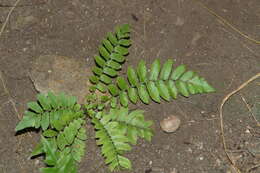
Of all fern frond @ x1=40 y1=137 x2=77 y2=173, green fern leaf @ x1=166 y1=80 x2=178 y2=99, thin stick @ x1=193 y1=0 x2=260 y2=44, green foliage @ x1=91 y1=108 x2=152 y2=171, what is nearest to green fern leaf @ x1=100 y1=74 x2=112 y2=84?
green foliage @ x1=91 y1=108 x2=152 y2=171

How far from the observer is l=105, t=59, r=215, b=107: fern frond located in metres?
3.05

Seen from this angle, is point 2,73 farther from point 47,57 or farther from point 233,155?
point 233,155

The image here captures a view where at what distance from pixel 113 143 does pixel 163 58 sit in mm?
961

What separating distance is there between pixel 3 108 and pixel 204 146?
1.74 metres

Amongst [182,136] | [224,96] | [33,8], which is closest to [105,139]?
[182,136]

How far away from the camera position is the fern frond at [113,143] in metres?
2.87

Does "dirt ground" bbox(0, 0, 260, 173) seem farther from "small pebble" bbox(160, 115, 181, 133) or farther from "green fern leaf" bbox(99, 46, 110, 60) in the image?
"green fern leaf" bbox(99, 46, 110, 60)

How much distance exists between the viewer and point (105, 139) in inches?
114

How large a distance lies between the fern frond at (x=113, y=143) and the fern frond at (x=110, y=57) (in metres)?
0.34

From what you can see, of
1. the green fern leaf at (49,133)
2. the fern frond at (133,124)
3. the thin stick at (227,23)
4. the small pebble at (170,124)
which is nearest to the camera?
the green fern leaf at (49,133)

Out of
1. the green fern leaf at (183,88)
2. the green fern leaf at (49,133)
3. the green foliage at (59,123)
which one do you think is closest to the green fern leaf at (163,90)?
the green fern leaf at (183,88)

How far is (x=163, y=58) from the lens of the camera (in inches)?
135

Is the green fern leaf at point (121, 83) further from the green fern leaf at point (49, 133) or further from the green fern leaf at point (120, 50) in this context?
the green fern leaf at point (49, 133)

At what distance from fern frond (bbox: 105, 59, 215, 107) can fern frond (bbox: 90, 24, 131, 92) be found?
0.31ft
